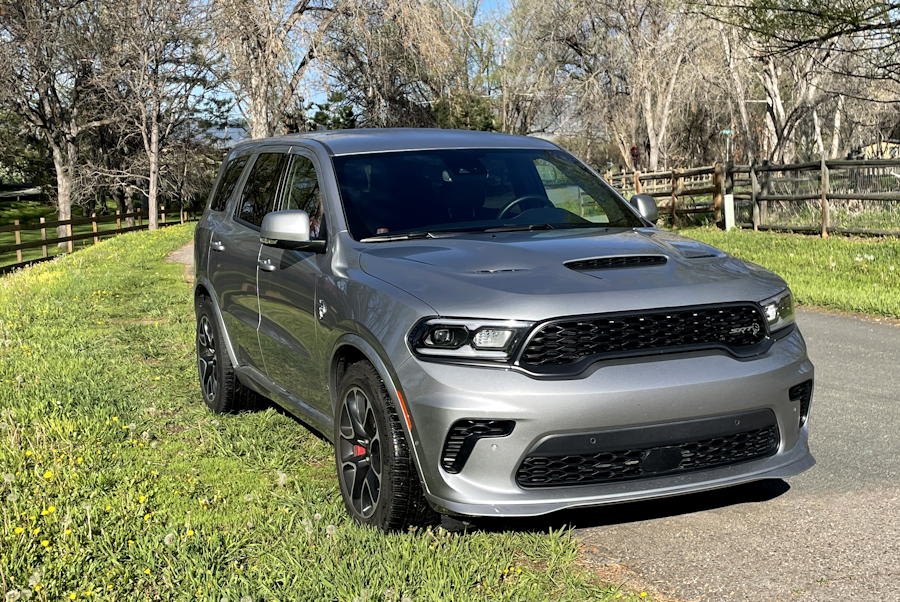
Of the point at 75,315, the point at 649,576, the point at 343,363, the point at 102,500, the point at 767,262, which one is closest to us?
the point at 649,576

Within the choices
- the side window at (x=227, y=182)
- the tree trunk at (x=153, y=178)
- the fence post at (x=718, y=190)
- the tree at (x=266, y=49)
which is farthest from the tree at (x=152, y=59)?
the side window at (x=227, y=182)

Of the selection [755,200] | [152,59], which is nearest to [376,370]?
[755,200]

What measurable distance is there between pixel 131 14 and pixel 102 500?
3786 cm

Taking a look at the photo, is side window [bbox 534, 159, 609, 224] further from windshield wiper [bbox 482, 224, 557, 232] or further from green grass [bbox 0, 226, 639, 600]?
green grass [bbox 0, 226, 639, 600]

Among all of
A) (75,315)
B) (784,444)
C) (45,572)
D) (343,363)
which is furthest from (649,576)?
(75,315)

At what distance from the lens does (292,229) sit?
17.3ft

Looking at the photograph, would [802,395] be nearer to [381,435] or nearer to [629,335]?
[629,335]

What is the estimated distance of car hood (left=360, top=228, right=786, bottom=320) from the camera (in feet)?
13.8

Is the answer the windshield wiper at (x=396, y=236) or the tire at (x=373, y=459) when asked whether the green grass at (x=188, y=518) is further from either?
the windshield wiper at (x=396, y=236)

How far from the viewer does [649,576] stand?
430 cm

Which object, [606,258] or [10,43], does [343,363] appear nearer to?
[606,258]

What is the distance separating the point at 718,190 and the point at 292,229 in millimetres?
21819

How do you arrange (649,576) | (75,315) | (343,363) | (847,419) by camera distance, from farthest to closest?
(75,315)
(847,419)
(343,363)
(649,576)

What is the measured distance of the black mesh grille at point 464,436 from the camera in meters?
4.11
